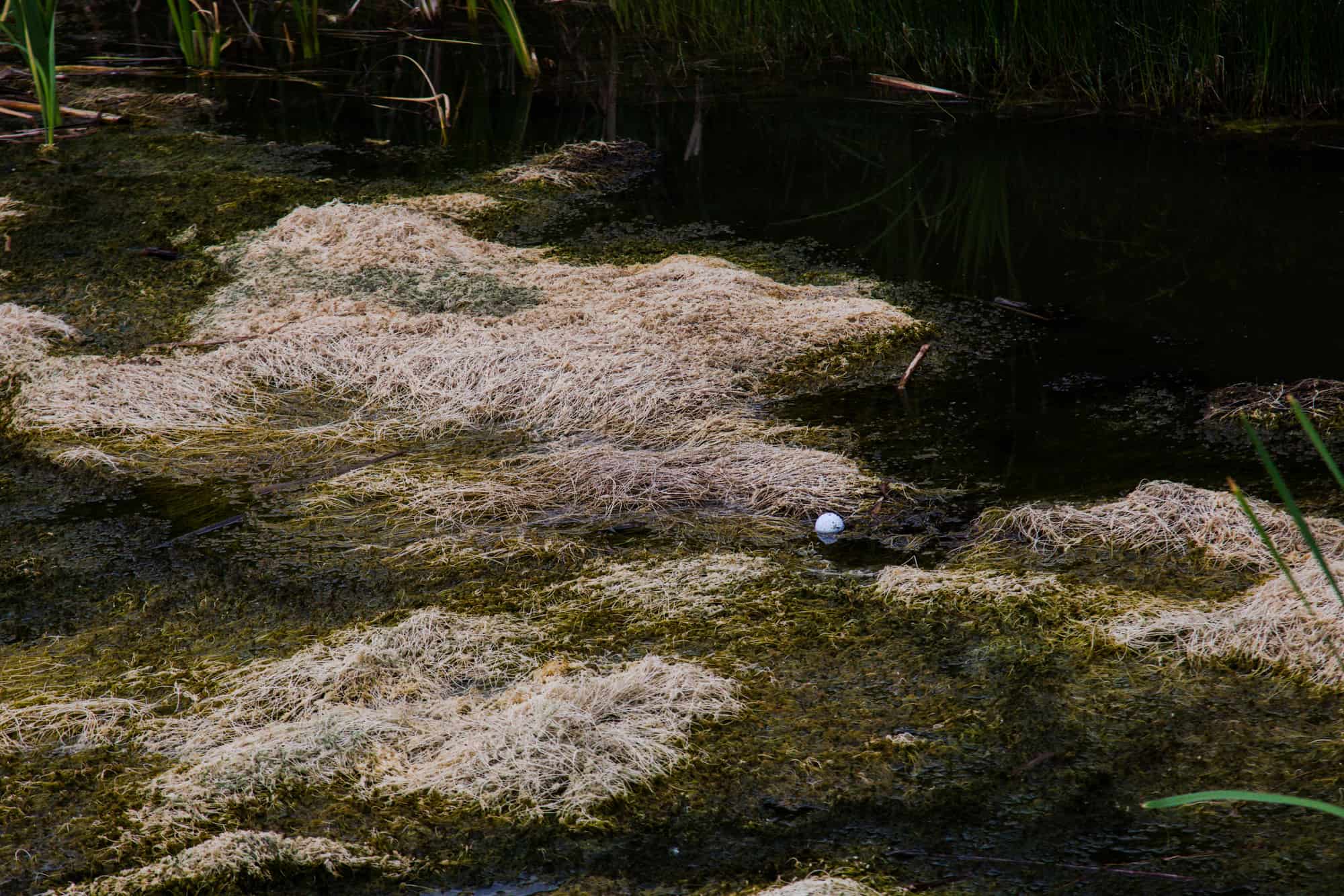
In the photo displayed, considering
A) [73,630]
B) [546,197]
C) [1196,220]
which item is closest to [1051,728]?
[73,630]

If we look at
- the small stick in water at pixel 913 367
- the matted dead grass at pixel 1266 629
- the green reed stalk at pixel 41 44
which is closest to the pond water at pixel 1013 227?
the small stick in water at pixel 913 367

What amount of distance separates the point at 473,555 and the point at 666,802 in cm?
108

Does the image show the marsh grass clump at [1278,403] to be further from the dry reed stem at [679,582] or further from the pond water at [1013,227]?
the dry reed stem at [679,582]

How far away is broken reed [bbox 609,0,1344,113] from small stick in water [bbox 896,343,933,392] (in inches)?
127

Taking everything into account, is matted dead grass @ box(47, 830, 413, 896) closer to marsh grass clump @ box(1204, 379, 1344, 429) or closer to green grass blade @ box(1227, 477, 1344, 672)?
green grass blade @ box(1227, 477, 1344, 672)

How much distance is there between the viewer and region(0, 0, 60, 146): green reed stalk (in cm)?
609

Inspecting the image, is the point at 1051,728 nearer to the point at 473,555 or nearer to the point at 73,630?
the point at 473,555

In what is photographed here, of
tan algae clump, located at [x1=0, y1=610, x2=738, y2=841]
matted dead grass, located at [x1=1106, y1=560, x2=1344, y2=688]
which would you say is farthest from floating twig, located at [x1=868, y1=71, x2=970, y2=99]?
tan algae clump, located at [x1=0, y1=610, x2=738, y2=841]

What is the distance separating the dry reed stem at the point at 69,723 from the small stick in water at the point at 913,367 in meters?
2.58

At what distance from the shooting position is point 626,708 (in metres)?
2.49

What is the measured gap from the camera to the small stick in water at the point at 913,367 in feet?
13.8

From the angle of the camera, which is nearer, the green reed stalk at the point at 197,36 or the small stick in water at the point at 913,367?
the small stick in water at the point at 913,367

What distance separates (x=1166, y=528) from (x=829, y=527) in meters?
0.83

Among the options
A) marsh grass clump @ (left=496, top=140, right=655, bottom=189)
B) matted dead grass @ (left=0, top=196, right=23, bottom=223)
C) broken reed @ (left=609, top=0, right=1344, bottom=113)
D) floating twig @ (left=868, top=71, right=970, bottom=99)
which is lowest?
matted dead grass @ (left=0, top=196, right=23, bottom=223)
